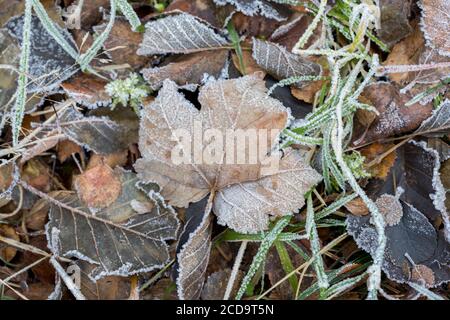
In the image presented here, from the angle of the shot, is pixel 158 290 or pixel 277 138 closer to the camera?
pixel 277 138

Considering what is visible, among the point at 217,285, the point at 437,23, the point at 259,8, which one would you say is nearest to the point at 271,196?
the point at 217,285

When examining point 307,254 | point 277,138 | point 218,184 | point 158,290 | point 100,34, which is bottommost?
point 158,290

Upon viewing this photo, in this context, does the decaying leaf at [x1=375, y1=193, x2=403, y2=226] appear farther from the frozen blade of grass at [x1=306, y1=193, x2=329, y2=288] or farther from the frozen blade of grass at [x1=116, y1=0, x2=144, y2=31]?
the frozen blade of grass at [x1=116, y1=0, x2=144, y2=31]

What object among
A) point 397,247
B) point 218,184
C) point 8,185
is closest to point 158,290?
point 218,184

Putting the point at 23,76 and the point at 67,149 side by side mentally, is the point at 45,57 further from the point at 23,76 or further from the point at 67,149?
the point at 67,149

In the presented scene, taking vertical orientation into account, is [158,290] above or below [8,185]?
below

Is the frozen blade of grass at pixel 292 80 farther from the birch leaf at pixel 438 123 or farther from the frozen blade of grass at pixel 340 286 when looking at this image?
the frozen blade of grass at pixel 340 286

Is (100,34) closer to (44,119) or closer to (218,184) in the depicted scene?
(44,119)
